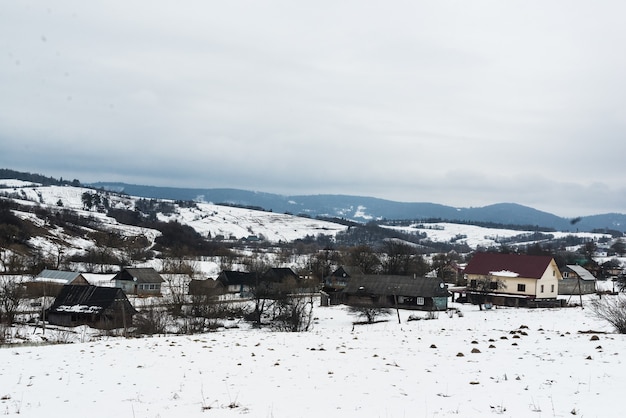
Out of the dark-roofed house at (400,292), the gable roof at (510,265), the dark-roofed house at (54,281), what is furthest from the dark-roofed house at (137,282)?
the gable roof at (510,265)

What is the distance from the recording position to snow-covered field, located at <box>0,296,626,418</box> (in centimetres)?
1145

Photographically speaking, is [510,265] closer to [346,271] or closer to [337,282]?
[346,271]

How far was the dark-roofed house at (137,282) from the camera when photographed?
8550 cm

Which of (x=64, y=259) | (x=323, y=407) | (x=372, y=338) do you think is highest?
(x=323, y=407)

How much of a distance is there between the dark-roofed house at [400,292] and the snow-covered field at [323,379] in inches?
1523

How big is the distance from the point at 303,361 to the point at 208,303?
32723 millimetres

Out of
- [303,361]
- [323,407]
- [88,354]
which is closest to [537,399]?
[323,407]

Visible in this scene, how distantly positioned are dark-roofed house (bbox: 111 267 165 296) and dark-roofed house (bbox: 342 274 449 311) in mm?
36993

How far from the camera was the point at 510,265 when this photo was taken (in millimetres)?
65188

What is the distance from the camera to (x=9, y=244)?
379ft

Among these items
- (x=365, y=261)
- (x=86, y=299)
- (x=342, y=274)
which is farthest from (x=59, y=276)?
(x=365, y=261)

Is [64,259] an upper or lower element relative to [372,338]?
lower

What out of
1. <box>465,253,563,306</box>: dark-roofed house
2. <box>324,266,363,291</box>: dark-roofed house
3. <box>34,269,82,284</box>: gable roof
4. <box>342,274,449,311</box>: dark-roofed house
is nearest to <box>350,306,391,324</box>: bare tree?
<box>342,274,449,311</box>: dark-roofed house

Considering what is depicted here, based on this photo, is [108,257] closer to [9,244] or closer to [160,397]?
[9,244]
